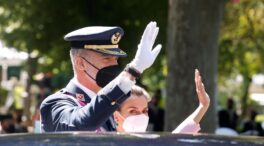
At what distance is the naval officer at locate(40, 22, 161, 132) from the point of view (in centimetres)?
400

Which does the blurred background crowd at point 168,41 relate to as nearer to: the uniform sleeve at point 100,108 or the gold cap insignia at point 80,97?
the gold cap insignia at point 80,97

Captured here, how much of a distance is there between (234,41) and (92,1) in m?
6.38

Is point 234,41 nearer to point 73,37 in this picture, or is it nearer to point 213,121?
point 213,121

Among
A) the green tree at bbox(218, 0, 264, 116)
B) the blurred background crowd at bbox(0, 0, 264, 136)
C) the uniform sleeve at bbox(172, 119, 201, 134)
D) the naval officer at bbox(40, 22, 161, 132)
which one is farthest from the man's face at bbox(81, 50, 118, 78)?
the green tree at bbox(218, 0, 264, 116)

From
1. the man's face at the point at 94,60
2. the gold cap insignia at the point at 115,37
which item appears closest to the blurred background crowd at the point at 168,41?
the gold cap insignia at the point at 115,37

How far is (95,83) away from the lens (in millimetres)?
4480

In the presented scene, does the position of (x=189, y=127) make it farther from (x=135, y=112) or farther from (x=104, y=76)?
(x=104, y=76)

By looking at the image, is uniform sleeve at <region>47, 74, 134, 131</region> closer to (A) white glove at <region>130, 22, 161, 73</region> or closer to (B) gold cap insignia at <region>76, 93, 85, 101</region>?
(A) white glove at <region>130, 22, 161, 73</region>

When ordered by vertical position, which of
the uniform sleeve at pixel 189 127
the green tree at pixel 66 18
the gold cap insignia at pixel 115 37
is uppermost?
the green tree at pixel 66 18

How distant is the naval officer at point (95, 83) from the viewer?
400 centimetres

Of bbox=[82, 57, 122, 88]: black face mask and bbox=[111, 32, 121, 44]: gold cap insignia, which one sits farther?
bbox=[111, 32, 121, 44]: gold cap insignia

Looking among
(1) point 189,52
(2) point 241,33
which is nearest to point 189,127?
(1) point 189,52

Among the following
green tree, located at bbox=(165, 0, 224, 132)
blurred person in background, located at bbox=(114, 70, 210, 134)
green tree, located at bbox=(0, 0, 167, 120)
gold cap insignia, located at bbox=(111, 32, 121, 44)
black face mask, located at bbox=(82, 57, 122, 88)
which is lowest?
blurred person in background, located at bbox=(114, 70, 210, 134)

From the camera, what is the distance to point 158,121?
607 inches
